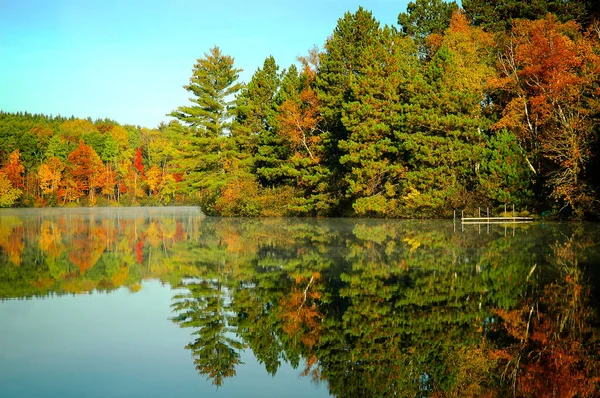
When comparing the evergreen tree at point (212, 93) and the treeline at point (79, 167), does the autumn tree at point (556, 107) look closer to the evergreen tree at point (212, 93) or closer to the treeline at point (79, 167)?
the evergreen tree at point (212, 93)

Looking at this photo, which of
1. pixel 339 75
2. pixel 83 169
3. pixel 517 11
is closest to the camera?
pixel 339 75

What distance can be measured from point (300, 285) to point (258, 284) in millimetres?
938

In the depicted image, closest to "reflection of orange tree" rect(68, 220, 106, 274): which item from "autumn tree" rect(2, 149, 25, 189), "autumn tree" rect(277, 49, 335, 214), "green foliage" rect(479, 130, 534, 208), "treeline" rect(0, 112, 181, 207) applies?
"autumn tree" rect(277, 49, 335, 214)

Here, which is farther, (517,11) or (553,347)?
(517,11)

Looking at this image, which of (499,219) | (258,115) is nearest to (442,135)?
(499,219)

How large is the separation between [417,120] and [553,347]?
105ft

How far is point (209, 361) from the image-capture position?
7367 mm

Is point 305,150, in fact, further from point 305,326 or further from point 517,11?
point 305,326

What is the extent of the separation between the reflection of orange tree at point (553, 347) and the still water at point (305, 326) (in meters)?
0.03

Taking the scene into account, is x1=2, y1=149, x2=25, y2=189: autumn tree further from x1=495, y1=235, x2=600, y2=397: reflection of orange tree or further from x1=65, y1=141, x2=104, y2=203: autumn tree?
x1=495, y1=235, x2=600, y2=397: reflection of orange tree

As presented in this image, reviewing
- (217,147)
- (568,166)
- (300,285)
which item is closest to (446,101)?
(568,166)

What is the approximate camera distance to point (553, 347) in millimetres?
7508

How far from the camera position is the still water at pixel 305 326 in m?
6.45

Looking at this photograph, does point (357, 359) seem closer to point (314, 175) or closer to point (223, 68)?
point (314, 175)
